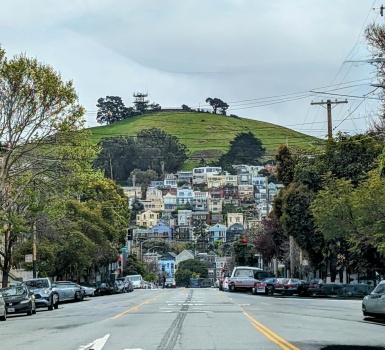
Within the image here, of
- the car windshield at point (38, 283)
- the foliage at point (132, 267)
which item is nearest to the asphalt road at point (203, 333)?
the car windshield at point (38, 283)

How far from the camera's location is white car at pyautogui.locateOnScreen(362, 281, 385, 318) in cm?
2472

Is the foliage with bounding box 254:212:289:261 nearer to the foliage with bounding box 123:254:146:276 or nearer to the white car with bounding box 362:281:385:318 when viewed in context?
the white car with bounding box 362:281:385:318

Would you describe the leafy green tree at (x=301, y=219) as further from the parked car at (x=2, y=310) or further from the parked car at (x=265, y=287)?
the parked car at (x=2, y=310)

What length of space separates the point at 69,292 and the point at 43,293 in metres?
10.0

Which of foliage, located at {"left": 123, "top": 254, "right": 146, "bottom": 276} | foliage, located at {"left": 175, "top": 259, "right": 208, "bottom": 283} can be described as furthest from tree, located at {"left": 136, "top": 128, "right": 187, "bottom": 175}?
foliage, located at {"left": 123, "top": 254, "right": 146, "bottom": 276}

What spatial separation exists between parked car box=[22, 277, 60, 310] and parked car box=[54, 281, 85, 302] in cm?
702

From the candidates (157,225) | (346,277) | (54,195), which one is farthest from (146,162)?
(54,195)

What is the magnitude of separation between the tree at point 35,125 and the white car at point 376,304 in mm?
16374

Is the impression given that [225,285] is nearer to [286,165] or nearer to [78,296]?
[286,165]

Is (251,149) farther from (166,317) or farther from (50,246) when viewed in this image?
(166,317)

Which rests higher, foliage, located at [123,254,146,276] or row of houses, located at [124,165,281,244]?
row of houses, located at [124,165,281,244]

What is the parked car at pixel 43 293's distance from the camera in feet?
123

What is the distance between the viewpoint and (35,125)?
1348 inches

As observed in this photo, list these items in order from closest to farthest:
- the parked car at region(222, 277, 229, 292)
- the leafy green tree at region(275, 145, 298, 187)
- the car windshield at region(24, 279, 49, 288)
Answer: the car windshield at region(24, 279, 49, 288) → the leafy green tree at region(275, 145, 298, 187) → the parked car at region(222, 277, 229, 292)
